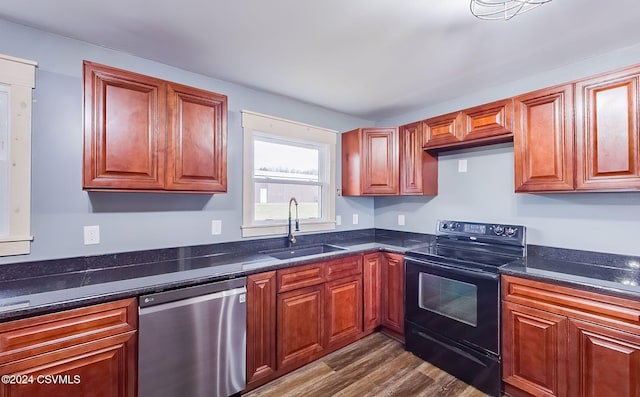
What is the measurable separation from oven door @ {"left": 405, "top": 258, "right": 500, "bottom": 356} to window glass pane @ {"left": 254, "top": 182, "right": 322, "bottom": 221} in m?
1.18

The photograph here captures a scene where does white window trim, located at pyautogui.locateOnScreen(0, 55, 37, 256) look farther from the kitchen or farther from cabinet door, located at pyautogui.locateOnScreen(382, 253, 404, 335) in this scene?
cabinet door, located at pyautogui.locateOnScreen(382, 253, 404, 335)

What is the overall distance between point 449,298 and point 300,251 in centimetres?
139

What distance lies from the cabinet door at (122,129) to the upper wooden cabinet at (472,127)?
2.33 m

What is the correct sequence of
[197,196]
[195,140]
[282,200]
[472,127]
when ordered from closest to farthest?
[195,140] < [197,196] < [472,127] < [282,200]

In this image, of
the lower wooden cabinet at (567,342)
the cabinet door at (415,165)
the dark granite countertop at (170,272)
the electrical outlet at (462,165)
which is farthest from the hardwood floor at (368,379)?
the electrical outlet at (462,165)

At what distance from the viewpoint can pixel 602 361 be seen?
5.36 ft

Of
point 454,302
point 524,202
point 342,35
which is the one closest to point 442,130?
point 524,202

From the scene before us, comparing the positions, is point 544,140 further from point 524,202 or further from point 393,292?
point 393,292

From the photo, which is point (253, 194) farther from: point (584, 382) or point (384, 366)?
point (584, 382)

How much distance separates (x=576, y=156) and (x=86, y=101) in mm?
3128

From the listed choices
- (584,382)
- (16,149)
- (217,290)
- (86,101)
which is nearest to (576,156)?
(584,382)

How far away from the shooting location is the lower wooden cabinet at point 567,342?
5.14 feet

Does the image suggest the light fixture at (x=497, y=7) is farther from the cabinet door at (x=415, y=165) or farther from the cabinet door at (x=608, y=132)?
the cabinet door at (x=415, y=165)

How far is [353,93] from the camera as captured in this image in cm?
279
